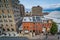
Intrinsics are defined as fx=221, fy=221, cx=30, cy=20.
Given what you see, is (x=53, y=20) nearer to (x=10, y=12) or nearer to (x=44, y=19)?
(x=44, y=19)

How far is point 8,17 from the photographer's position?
764cm

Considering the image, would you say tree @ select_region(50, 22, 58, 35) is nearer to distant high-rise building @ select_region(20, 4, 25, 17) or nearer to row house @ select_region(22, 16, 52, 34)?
row house @ select_region(22, 16, 52, 34)

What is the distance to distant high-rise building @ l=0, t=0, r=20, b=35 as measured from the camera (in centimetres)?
757

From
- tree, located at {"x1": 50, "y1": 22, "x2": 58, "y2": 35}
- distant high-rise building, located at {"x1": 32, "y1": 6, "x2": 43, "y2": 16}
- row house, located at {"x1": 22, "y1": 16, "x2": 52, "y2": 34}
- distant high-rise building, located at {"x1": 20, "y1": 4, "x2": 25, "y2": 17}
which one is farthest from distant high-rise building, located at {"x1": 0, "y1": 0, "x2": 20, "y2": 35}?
tree, located at {"x1": 50, "y1": 22, "x2": 58, "y2": 35}

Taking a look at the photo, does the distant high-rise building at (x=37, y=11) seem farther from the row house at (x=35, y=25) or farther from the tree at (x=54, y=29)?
the tree at (x=54, y=29)

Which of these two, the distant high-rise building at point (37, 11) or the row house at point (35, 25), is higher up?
the distant high-rise building at point (37, 11)

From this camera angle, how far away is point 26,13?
7.66 metres

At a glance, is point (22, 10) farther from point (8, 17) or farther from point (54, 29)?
point (54, 29)

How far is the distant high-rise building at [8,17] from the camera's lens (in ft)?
24.8

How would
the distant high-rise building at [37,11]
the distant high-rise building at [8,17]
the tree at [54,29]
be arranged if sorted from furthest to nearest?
the tree at [54,29] → the distant high-rise building at [8,17] → the distant high-rise building at [37,11]

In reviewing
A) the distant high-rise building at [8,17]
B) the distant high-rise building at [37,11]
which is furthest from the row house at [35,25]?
the distant high-rise building at [8,17]

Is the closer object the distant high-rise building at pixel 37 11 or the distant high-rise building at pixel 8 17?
the distant high-rise building at pixel 37 11

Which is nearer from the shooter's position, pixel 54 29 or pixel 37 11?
pixel 37 11

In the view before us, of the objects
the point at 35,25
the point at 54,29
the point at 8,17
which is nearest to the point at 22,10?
the point at 8,17
